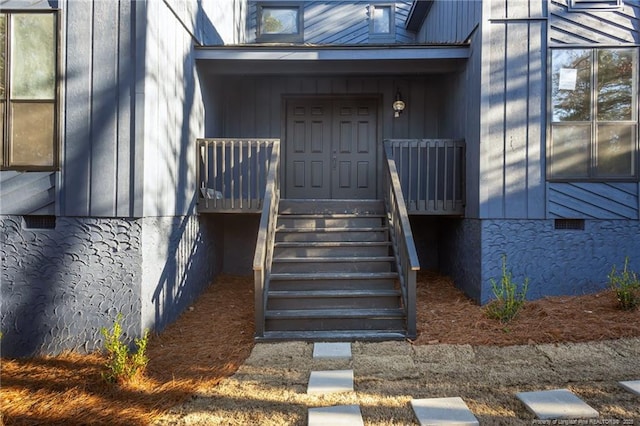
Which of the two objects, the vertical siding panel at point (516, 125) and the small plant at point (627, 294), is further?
the vertical siding panel at point (516, 125)

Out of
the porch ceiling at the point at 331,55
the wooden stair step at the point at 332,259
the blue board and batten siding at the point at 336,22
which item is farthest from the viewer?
the blue board and batten siding at the point at 336,22

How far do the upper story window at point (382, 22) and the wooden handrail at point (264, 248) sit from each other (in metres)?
4.56

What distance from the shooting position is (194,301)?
5402mm

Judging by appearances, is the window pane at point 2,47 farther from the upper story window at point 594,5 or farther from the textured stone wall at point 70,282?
the upper story window at point 594,5

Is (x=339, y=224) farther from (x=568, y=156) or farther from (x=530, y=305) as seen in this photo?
(x=568, y=156)

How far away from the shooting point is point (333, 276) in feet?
15.2

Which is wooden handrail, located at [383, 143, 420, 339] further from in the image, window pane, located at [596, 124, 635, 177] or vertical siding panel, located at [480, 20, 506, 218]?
window pane, located at [596, 124, 635, 177]

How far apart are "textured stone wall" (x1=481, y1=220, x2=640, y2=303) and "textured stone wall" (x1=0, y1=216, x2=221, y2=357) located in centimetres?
412

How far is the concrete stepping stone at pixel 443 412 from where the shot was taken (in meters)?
2.50

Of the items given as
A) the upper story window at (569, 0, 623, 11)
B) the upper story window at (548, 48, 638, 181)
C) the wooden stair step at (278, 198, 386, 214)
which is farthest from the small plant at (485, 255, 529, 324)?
the upper story window at (569, 0, 623, 11)

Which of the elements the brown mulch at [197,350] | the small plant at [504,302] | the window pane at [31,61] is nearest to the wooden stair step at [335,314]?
the brown mulch at [197,350]

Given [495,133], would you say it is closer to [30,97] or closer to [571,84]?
[571,84]

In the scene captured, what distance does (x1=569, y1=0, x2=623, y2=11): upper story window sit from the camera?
4.93 m

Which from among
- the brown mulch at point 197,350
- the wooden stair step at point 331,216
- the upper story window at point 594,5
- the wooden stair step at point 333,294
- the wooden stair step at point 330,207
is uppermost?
the upper story window at point 594,5
